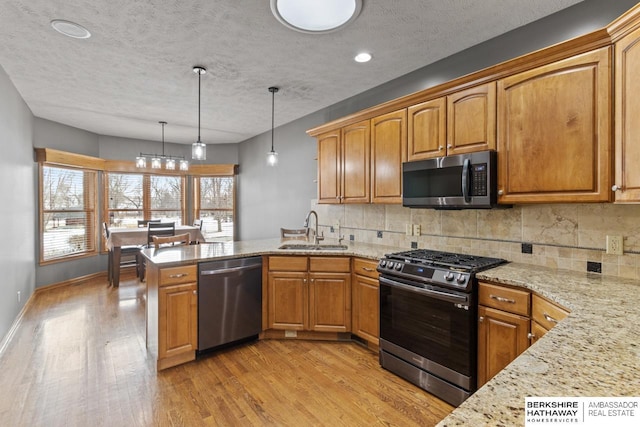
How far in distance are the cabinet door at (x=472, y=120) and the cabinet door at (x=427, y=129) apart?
0.20ft

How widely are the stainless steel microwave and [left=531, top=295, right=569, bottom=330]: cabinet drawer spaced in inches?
28.9

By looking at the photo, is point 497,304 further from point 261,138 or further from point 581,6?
point 261,138

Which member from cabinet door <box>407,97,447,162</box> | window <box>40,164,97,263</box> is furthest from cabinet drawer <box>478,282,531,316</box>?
window <box>40,164,97,263</box>

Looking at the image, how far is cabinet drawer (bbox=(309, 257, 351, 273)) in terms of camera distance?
310 centimetres

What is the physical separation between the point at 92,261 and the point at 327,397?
214 inches

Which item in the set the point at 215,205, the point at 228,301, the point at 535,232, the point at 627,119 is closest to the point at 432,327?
the point at 535,232

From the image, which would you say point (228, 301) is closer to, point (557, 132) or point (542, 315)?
point (542, 315)

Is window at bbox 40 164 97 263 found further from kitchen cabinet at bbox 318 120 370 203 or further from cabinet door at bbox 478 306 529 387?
cabinet door at bbox 478 306 529 387

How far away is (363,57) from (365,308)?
2280mm

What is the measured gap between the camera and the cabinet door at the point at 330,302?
122 inches

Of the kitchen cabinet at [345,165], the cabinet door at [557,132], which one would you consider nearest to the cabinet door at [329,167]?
the kitchen cabinet at [345,165]

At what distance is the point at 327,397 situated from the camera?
228cm

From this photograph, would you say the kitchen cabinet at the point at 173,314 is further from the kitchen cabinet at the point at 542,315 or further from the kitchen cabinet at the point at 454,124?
the kitchen cabinet at the point at 542,315

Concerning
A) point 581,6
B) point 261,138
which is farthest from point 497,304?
point 261,138
